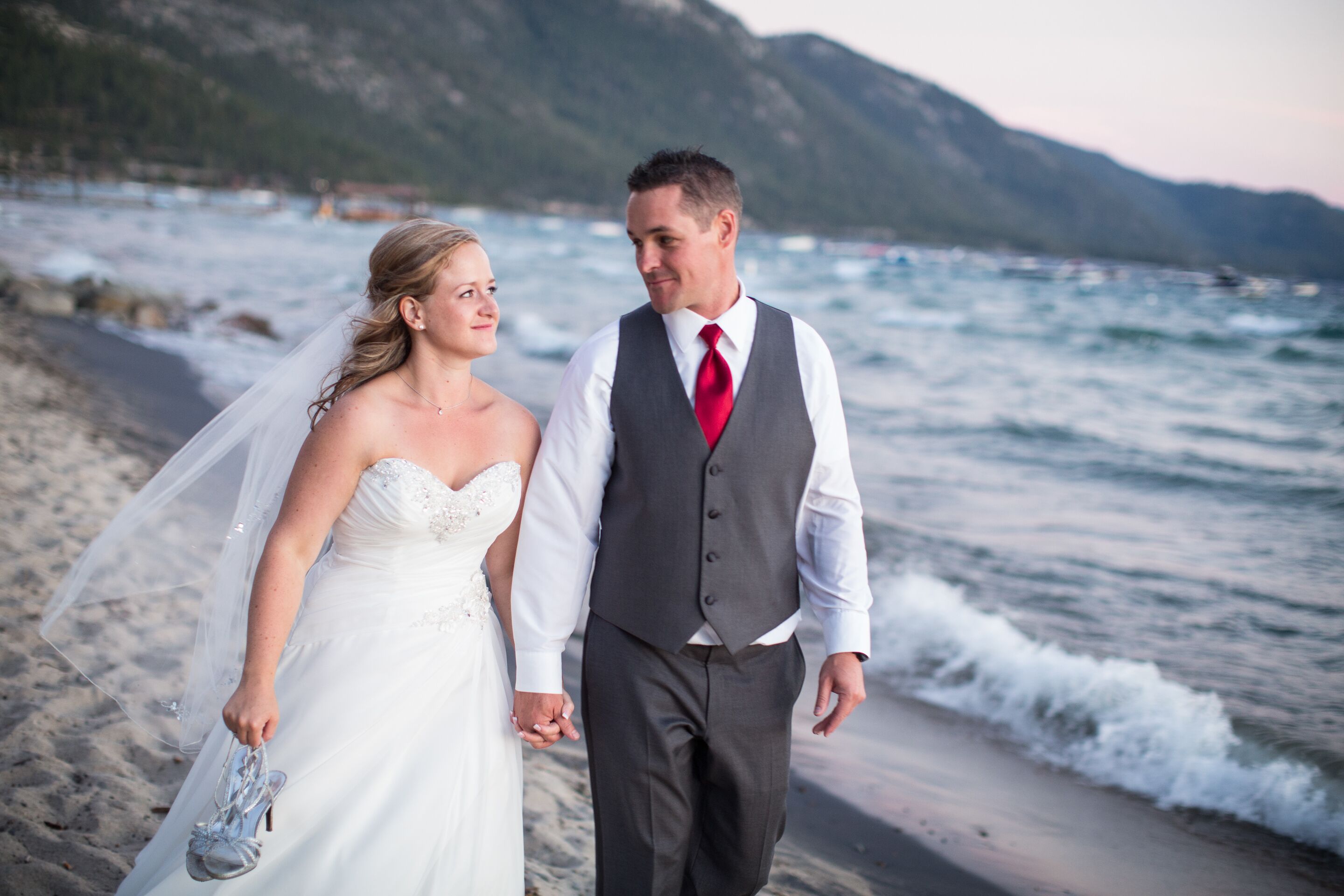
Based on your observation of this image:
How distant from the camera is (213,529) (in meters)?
2.70

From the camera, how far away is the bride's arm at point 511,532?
239cm

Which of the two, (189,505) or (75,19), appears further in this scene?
(75,19)

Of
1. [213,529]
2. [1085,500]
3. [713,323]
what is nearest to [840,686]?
[713,323]

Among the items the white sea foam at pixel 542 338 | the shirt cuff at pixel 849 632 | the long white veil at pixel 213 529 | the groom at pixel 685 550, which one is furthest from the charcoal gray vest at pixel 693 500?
the white sea foam at pixel 542 338

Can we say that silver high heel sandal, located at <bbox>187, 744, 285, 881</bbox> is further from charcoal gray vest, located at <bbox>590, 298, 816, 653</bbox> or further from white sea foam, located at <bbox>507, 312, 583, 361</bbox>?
white sea foam, located at <bbox>507, 312, 583, 361</bbox>

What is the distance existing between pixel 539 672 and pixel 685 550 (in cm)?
47

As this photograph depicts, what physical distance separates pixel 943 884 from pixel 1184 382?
16213 millimetres

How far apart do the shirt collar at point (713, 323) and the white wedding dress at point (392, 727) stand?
1.85 feet

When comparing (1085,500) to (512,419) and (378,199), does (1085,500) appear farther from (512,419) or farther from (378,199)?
(378,199)

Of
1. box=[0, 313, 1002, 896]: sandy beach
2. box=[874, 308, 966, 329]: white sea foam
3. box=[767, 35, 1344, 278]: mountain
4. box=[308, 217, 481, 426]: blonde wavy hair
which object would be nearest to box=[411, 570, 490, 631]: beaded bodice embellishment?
box=[308, 217, 481, 426]: blonde wavy hair

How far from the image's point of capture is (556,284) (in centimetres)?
2927

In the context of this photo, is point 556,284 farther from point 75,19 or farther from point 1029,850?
point 75,19

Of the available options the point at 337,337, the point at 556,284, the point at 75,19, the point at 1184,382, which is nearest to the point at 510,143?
the point at 75,19

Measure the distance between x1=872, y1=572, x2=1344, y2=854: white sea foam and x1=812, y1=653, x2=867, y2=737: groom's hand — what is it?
9.31 feet
